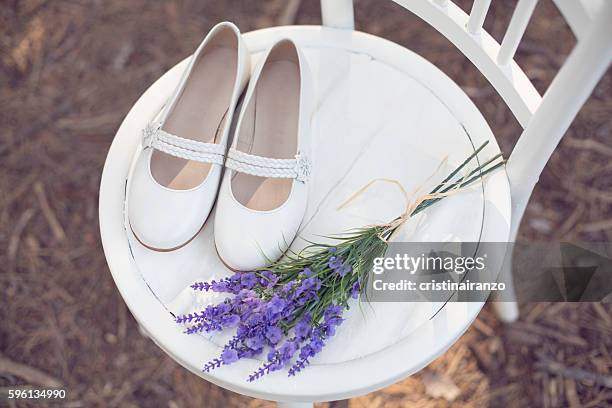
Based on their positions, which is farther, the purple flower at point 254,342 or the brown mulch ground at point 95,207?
the brown mulch ground at point 95,207

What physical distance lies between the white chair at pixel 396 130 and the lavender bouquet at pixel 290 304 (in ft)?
0.10

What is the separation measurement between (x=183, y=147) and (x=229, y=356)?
0.26 metres

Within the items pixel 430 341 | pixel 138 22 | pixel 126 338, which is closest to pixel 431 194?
pixel 430 341

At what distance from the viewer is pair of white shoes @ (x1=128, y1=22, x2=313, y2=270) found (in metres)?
0.74

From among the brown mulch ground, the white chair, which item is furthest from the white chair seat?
the brown mulch ground

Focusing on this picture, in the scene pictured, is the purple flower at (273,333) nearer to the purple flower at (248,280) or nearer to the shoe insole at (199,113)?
the purple flower at (248,280)

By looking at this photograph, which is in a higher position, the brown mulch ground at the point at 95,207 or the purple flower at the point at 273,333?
the brown mulch ground at the point at 95,207

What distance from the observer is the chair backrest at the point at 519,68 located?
1.83 feet

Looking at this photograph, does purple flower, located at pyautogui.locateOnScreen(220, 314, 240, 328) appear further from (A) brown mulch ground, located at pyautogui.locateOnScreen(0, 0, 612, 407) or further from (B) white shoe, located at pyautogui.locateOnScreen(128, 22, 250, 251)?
(A) brown mulch ground, located at pyautogui.locateOnScreen(0, 0, 612, 407)

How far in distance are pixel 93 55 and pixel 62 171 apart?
306 mm

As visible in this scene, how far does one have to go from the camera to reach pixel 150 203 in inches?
29.4

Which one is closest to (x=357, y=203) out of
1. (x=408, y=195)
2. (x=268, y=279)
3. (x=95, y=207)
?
(x=408, y=195)

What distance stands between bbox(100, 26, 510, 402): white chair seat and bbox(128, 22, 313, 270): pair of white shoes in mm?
39

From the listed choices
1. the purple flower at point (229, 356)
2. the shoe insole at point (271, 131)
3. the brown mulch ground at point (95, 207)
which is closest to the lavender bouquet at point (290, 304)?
the purple flower at point (229, 356)
